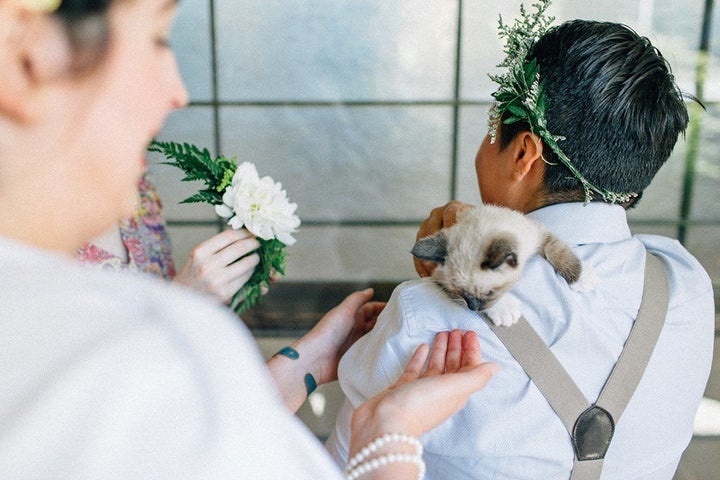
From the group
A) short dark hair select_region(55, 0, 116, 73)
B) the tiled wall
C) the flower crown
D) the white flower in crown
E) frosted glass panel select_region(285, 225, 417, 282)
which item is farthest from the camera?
frosted glass panel select_region(285, 225, 417, 282)

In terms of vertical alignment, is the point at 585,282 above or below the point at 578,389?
above

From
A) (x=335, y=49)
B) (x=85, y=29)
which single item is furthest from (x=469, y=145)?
(x=85, y=29)

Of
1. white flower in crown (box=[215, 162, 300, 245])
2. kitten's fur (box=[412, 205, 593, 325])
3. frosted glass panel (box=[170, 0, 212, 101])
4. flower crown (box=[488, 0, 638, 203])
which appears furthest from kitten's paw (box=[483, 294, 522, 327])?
frosted glass panel (box=[170, 0, 212, 101])

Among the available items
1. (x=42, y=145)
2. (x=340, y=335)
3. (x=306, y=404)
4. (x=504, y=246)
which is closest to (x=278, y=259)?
(x=340, y=335)

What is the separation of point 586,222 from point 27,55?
3.09ft

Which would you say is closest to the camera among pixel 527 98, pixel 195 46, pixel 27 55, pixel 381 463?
pixel 27 55

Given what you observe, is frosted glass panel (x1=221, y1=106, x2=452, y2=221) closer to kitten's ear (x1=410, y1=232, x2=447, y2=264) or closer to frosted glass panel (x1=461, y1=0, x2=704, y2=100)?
frosted glass panel (x1=461, y1=0, x2=704, y2=100)

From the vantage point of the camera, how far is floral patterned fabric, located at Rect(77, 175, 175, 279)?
1497 millimetres

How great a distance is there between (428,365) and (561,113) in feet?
1.56

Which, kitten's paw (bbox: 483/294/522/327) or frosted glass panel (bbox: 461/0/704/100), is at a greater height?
frosted glass panel (bbox: 461/0/704/100)

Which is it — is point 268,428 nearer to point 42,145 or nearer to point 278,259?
point 42,145

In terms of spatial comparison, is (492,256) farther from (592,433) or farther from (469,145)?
(469,145)

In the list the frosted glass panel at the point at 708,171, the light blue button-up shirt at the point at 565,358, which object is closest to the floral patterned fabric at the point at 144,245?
the light blue button-up shirt at the point at 565,358

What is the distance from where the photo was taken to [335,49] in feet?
9.70
